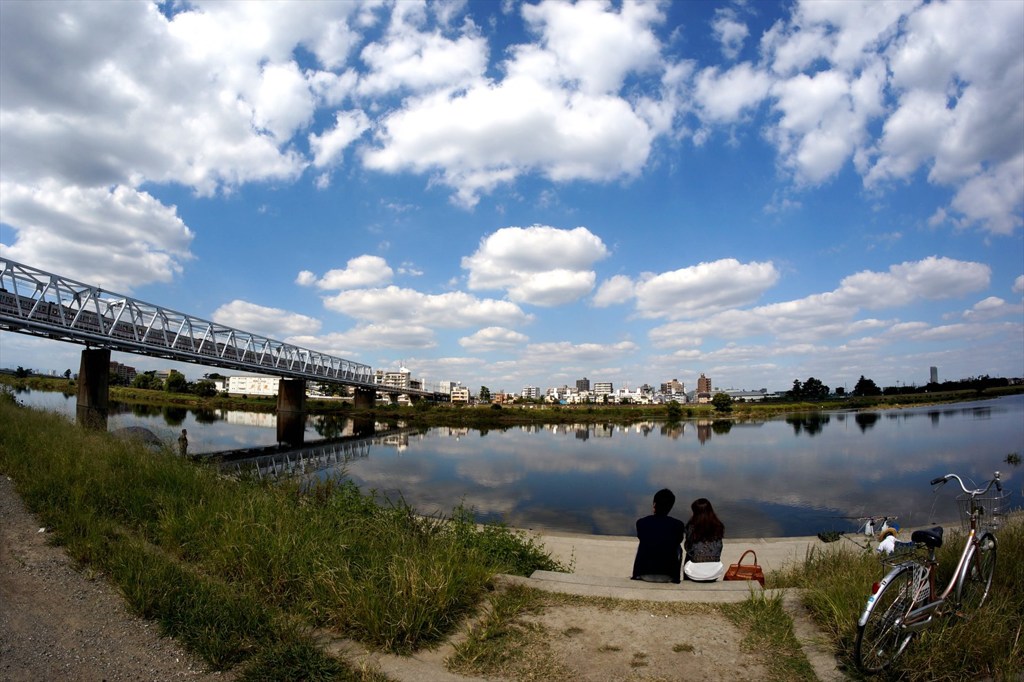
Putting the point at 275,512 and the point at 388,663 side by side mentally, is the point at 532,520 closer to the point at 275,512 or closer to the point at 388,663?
the point at 275,512

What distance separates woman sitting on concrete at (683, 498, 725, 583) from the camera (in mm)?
6875

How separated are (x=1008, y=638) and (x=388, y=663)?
5.16 metres

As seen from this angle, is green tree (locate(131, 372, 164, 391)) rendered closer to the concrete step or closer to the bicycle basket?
the concrete step

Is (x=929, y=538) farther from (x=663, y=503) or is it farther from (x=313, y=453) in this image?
(x=313, y=453)

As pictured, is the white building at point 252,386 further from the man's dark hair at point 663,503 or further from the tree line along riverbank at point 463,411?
the man's dark hair at point 663,503

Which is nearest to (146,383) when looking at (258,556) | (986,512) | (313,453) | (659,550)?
(313,453)

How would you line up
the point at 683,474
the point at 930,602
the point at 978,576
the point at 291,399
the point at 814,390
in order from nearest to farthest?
the point at 930,602 → the point at 978,576 → the point at 683,474 → the point at 291,399 → the point at 814,390

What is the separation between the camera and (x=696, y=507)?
7480 millimetres

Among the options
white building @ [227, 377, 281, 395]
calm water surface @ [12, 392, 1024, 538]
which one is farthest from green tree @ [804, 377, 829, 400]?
white building @ [227, 377, 281, 395]

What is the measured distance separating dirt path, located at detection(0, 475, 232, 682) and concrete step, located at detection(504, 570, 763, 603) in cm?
337

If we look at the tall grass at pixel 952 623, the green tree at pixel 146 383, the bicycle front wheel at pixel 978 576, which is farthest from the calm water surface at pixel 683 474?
the green tree at pixel 146 383

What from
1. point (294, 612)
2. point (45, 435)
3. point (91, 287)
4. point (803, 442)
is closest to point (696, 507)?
point (294, 612)

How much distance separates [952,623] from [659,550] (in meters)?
2.97

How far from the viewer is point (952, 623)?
4621mm
